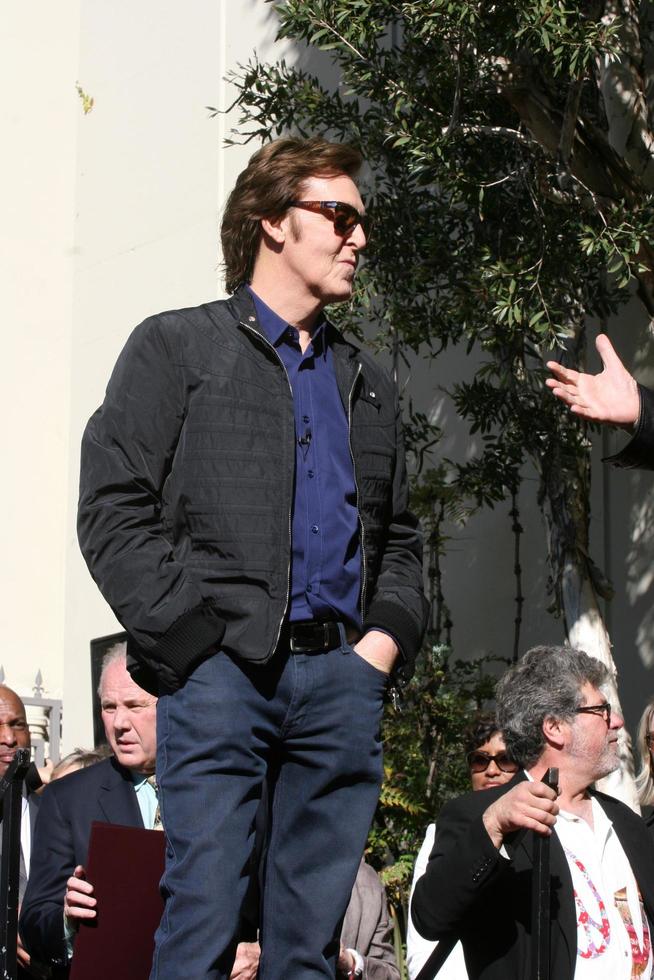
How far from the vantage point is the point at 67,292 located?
1376 centimetres

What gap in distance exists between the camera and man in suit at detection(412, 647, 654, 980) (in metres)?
4.34

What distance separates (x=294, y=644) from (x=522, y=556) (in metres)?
6.39

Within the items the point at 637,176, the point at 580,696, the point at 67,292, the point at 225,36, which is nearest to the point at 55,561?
the point at 67,292

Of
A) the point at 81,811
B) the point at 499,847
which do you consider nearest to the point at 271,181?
the point at 499,847

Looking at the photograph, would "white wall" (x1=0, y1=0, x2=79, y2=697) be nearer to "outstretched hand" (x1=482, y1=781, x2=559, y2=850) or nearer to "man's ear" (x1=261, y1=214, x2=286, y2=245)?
"outstretched hand" (x1=482, y1=781, x2=559, y2=850)

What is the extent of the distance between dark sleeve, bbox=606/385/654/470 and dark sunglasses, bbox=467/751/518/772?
2.52 metres

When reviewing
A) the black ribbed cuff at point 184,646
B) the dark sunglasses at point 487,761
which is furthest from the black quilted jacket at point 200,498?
the dark sunglasses at point 487,761

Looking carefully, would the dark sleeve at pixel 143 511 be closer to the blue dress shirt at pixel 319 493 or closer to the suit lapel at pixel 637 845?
the blue dress shirt at pixel 319 493

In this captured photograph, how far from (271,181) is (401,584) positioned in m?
1.02

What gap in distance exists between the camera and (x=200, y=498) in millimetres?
3277

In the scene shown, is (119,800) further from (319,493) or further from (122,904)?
(319,493)

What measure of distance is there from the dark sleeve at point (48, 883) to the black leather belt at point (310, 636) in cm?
190

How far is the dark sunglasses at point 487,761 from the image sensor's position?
242 inches

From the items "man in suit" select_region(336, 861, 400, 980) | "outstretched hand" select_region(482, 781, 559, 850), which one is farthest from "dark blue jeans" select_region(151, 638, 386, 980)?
"man in suit" select_region(336, 861, 400, 980)
